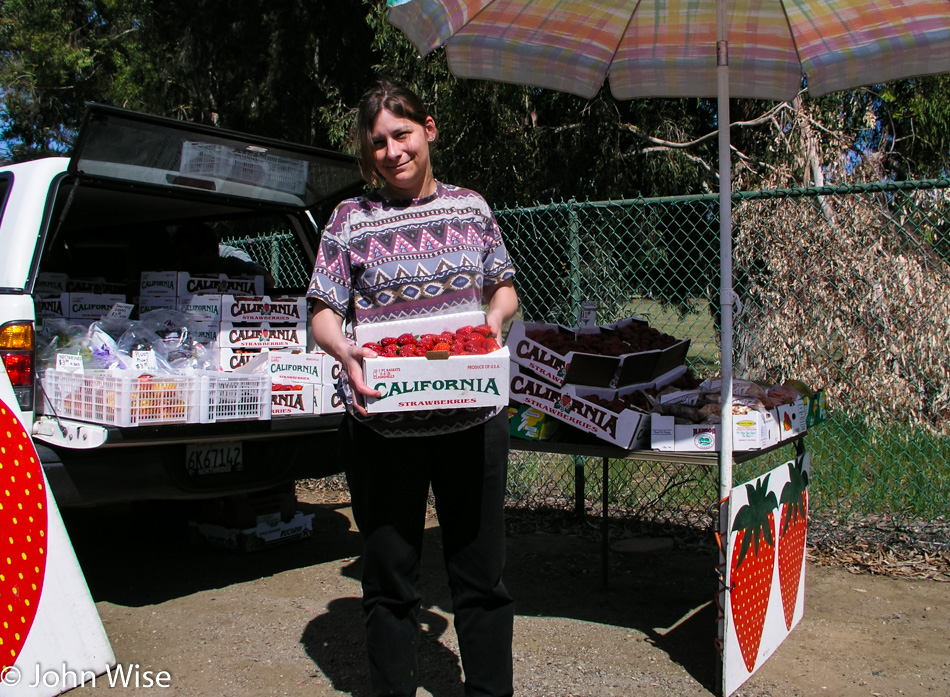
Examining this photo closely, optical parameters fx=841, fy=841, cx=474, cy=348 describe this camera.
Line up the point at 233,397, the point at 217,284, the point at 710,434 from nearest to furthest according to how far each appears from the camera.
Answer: the point at 710,434, the point at 233,397, the point at 217,284

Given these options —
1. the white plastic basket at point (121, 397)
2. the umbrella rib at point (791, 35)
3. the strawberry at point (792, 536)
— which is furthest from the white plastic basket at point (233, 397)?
the umbrella rib at point (791, 35)

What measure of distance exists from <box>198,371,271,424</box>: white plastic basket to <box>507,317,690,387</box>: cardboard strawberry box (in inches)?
45.3

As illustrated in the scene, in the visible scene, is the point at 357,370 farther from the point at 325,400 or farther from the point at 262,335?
the point at 262,335

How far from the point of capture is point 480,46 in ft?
11.7

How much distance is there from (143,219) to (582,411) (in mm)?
3283

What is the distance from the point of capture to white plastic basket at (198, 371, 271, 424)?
362 centimetres

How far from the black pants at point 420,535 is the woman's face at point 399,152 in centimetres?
75

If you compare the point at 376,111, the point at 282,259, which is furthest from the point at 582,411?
the point at 282,259

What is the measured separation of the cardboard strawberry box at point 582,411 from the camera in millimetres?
3400

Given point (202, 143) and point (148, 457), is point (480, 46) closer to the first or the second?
point (202, 143)

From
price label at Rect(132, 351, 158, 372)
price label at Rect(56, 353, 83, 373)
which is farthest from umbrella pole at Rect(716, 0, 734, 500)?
price label at Rect(56, 353, 83, 373)

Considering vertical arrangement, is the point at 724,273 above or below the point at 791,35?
below

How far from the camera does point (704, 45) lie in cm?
357

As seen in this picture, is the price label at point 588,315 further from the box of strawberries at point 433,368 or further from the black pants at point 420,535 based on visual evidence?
the box of strawberries at point 433,368
